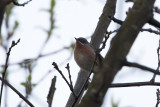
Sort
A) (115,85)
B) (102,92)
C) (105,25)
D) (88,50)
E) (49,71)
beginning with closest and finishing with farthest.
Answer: (102,92) → (115,85) → (49,71) → (105,25) → (88,50)

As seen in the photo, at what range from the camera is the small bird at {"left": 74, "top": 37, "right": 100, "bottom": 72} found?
4.68 m

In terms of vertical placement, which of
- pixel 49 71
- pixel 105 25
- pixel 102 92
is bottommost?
pixel 49 71

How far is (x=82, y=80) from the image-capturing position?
4121 mm

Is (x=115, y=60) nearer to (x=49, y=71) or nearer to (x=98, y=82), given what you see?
(x=98, y=82)

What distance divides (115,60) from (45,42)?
2280 mm

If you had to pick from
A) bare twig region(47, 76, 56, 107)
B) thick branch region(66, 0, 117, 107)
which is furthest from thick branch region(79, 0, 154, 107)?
thick branch region(66, 0, 117, 107)

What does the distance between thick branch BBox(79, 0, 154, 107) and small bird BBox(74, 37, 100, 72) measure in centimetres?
249

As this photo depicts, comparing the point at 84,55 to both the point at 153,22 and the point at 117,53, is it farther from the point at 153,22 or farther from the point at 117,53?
the point at 117,53

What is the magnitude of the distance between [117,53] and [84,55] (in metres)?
2.92

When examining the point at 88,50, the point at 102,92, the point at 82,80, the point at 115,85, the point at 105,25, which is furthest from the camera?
the point at 88,50

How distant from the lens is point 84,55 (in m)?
4.95

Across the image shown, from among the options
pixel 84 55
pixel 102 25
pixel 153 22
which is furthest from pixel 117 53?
pixel 84 55

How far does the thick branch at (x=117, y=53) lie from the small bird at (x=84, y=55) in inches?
98.1

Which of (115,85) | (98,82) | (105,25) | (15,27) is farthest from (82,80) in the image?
(98,82)
